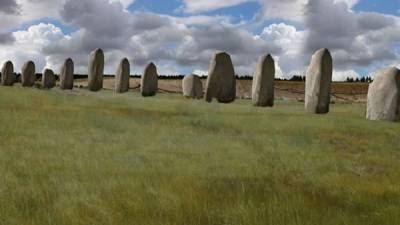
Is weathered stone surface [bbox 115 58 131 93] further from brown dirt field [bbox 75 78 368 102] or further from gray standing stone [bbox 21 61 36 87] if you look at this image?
brown dirt field [bbox 75 78 368 102]

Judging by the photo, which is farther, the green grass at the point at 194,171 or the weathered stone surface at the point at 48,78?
the weathered stone surface at the point at 48,78

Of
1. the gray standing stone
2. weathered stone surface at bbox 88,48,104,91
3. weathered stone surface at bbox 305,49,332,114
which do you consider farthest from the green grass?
the gray standing stone

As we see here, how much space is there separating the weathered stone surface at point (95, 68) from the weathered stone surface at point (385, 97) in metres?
27.7

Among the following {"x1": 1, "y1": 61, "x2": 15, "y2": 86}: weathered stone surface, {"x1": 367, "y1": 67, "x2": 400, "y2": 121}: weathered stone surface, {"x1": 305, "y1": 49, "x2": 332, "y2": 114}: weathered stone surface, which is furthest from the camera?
{"x1": 1, "y1": 61, "x2": 15, "y2": 86}: weathered stone surface

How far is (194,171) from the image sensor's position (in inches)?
460

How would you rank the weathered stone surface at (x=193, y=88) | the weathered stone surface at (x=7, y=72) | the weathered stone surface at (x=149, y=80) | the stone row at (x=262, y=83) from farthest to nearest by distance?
the weathered stone surface at (x=7, y=72), the weathered stone surface at (x=193, y=88), the weathered stone surface at (x=149, y=80), the stone row at (x=262, y=83)

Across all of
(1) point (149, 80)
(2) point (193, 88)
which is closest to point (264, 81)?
(2) point (193, 88)

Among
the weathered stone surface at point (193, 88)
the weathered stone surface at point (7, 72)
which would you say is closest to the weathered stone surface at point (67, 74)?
the weathered stone surface at point (7, 72)

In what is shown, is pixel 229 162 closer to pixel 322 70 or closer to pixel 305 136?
pixel 305 136

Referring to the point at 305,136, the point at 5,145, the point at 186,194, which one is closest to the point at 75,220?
the point at 186,194

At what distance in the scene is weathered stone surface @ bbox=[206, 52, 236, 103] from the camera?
39.0 meters

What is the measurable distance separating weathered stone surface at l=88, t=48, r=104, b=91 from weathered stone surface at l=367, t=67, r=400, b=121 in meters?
27.7

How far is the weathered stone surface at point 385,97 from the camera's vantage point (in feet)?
91.9

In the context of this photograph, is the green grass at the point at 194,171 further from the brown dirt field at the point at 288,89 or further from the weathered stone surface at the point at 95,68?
the brown dirt field at the point at 288,89
